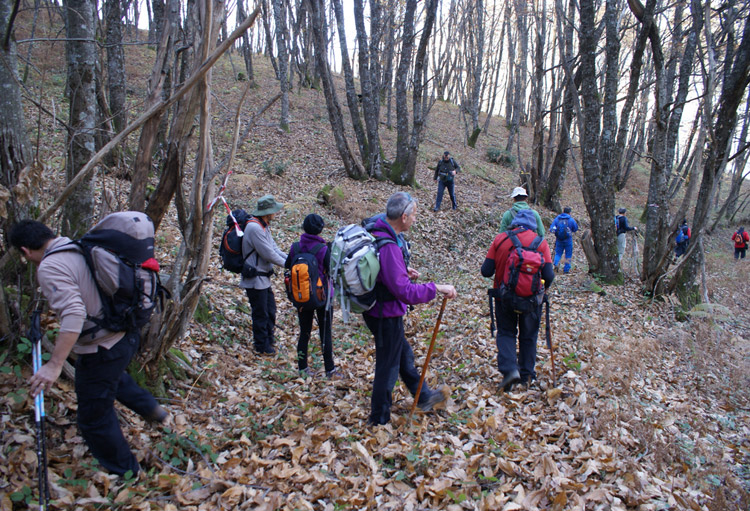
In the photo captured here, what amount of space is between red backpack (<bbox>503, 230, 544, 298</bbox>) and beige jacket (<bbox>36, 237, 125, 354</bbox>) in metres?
4.01

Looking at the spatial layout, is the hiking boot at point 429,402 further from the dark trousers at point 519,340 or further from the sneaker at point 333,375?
the sneaker at point 333,375

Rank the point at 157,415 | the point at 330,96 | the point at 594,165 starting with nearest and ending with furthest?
the point at 157,415 → the point at 594,165 → the point at 330,96

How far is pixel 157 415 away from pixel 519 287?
12.9 feet

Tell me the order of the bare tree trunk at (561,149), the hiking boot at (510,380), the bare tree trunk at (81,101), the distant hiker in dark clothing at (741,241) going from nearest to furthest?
the bare tree trunk at (81,101) → the hiking boot at (510,380) → the bare tree trunk at (561,149) → the distant hiker in dark clothing at (741,241)

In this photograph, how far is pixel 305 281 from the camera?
5090mm

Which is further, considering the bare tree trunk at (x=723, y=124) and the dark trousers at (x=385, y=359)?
the bare tree trunk at (x=723, y=124)

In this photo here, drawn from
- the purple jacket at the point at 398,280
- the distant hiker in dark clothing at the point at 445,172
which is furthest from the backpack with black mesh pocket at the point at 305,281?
the distant hiker in dark clothing at the point at 445,172

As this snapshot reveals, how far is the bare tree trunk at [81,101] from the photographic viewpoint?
4.90 metres

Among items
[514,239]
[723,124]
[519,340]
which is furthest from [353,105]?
[519,340]

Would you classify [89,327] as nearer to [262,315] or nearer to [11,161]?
[11,161]

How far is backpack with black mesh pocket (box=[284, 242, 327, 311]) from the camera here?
16.8ft

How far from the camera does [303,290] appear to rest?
5.11 meters

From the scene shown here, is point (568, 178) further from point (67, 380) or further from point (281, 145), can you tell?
point (67, 380)

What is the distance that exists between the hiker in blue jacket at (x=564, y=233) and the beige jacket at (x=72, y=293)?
10.4 meters
